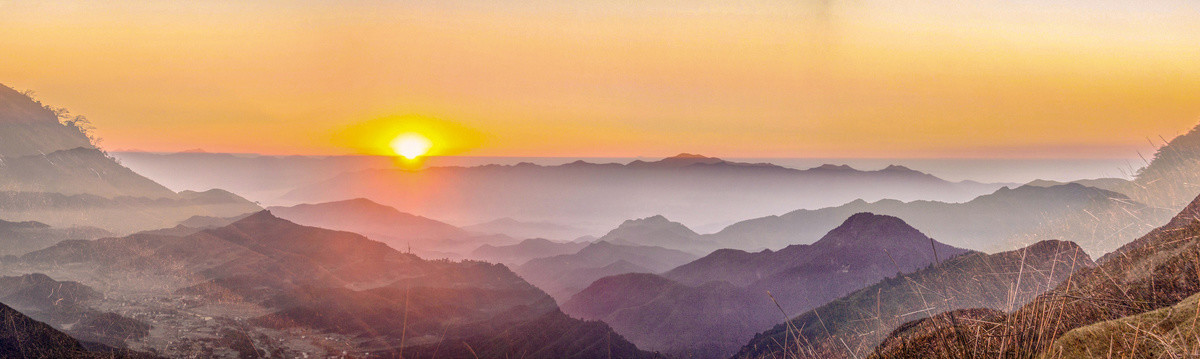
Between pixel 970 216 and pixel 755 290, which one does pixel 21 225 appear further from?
pixel 970 216

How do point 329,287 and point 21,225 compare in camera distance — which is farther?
point 21,225

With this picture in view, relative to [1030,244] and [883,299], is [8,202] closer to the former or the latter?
[883,299]

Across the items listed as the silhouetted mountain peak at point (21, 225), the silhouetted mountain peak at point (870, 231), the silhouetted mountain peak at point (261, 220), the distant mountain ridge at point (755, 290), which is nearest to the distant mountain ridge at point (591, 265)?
the distant mountain ridge at point (755, 290)

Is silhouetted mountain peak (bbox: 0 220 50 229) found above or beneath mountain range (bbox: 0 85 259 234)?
beneath

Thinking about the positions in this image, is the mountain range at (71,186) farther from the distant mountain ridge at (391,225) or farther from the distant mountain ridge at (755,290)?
the distant mountain ridge at (755,290)

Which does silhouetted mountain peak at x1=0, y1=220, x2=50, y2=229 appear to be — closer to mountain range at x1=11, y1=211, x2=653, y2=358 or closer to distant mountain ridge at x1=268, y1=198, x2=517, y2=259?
mountain range at x1=11, y1=211, x2=653, y2=358

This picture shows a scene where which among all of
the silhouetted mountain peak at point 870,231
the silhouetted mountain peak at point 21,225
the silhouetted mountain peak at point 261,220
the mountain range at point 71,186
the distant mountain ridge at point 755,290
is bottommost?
the distant mountain ridge at point 755,290

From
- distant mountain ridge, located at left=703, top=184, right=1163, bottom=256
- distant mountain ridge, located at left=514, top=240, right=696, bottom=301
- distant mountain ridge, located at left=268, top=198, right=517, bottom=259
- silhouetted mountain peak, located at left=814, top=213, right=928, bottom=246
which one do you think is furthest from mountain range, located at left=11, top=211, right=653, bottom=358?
distant mountain ridge, located at left=268, top=198, right=517, bottom=259

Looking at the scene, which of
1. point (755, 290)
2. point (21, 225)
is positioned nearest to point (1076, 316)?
point (755, 290)

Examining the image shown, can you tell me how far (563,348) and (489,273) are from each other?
2855 centimetres

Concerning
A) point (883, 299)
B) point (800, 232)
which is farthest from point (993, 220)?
point (883, 299)

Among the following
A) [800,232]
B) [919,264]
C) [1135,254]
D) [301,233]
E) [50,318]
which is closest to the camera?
[1135,254]

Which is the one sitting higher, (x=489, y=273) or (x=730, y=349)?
(x=489, y=273)

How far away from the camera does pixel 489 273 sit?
67.9 meters
